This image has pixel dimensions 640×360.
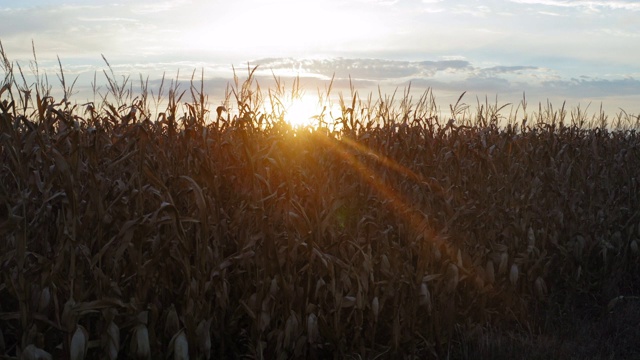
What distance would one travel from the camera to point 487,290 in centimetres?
463

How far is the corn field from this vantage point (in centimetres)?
319

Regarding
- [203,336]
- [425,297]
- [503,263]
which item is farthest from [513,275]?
[203,336]

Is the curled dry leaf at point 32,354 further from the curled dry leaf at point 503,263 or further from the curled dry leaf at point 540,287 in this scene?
the curled dry leaf at point 540,287

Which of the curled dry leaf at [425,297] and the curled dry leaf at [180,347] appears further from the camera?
the curled dry leaf at [425,297]

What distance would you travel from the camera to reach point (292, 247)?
3.78 metres

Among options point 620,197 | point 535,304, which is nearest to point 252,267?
point 535,304

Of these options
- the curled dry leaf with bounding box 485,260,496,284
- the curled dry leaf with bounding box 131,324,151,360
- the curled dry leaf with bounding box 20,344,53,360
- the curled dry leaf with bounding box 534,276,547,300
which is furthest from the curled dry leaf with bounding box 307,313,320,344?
the curled dry leaf with bounding box 534,276,547,300

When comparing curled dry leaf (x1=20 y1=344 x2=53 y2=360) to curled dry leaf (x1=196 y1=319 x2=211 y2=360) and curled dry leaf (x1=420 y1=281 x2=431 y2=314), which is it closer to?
curled dry leaf (x1=196 y1=319 x2=211 y2=360)

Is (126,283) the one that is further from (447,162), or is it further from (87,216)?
(447,162)

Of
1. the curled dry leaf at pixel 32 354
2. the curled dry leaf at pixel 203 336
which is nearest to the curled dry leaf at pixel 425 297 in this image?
the curled dry leaf at pixel 203 336

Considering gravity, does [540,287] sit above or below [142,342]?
below

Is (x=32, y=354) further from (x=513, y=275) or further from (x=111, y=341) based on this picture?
(x=513, y=275)

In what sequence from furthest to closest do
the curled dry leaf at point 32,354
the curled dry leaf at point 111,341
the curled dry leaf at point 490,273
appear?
the curled dry leaf at point 490,273, the curled dry leaf at point 111,341, the curled dry leaf at point 32,354

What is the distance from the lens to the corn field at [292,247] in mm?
3188
